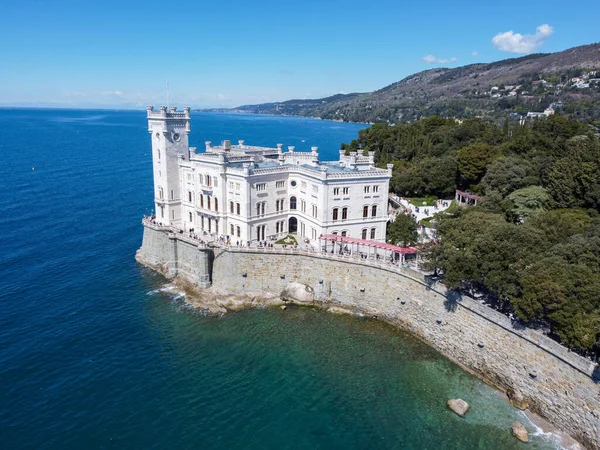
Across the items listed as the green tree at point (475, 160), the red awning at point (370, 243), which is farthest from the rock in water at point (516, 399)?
the green tree at point (475, 160)

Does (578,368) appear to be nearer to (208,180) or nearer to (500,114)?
(208,180)

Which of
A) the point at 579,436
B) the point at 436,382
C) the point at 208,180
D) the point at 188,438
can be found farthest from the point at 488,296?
the point at 208,180

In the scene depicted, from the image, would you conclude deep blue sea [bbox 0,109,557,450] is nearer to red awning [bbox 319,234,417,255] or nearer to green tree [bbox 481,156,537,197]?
red awning [bbox 319,234,417,255]

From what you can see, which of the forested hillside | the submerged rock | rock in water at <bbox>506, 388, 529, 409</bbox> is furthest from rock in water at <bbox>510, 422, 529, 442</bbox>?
the submerged rock

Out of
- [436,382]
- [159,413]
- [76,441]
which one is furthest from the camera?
[436,382]

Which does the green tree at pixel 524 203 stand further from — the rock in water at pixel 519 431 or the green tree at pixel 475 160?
the rock in water at pixel 519 431

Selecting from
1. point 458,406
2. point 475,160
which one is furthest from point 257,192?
point 475,160
